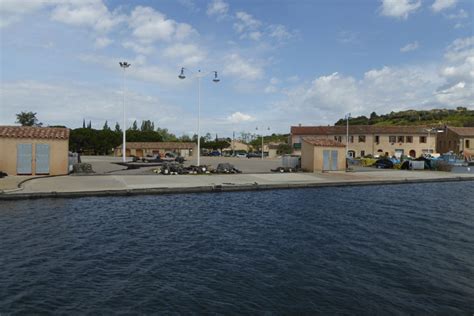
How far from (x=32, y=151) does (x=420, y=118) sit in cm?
14879

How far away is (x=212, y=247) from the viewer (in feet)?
37.9

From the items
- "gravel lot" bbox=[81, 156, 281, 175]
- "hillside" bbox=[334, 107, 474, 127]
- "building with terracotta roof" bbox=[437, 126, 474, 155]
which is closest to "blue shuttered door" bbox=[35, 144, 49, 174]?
"gravel lot" bbox=[81, 156, 281, 175]

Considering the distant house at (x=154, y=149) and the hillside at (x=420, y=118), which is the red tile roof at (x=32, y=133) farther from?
the hillside at (x=420, y=118)

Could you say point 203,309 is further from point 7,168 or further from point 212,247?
point 7,168

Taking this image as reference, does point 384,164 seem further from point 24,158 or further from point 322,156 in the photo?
point 24,158

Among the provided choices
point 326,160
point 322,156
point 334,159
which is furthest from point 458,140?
point 322,156

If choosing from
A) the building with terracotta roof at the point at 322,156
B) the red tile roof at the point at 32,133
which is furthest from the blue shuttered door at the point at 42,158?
the building with terracotta roof at the point at 322,156

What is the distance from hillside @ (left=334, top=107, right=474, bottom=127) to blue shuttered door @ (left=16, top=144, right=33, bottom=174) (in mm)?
132612

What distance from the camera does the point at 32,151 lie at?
2822 cm

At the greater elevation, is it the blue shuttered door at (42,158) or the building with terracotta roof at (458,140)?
the building with terracotta roof at (458,140)

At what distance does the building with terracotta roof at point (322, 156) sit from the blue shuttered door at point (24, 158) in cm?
2423

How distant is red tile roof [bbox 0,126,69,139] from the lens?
2786 cm

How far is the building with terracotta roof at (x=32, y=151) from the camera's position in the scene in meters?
27.6

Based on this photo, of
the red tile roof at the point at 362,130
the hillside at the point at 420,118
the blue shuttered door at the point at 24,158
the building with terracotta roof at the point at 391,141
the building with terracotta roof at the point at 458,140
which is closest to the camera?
the blue shuttered door at the point at 24,158
